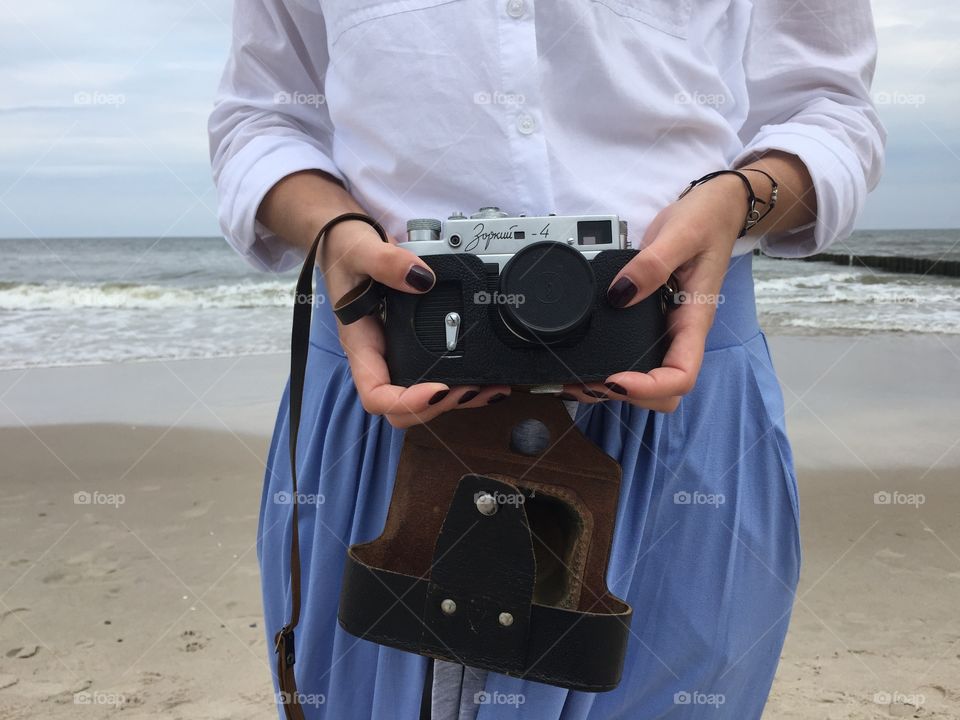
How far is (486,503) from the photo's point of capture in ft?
2.61

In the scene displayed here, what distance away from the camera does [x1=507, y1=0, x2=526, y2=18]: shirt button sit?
0.81 meters

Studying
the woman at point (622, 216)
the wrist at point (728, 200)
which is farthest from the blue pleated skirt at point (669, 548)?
the wrist at point (728, 200)

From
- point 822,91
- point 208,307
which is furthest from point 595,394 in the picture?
point 208,307

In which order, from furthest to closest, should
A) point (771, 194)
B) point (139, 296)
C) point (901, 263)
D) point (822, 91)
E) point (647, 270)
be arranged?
point (901, 263), point (139, 296), point (822, 91), point (771, 194), point (647, 270)

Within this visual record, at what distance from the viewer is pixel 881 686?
2.56m

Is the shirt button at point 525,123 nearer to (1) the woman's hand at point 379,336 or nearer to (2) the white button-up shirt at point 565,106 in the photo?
(2) the white button-up shirt at point 565,106

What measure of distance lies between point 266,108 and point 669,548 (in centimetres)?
65

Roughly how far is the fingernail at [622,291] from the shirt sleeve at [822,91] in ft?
0.92

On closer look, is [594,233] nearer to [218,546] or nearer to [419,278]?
[419,278]

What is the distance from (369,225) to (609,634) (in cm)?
42

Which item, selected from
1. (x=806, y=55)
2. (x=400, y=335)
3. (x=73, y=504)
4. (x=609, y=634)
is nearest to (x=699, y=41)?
(x=806, y=55)

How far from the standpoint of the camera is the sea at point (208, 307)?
7.33 meters

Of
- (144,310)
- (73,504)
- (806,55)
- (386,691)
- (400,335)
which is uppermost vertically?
(806,55)

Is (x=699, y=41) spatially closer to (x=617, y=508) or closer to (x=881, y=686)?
(x=617, y=508)
